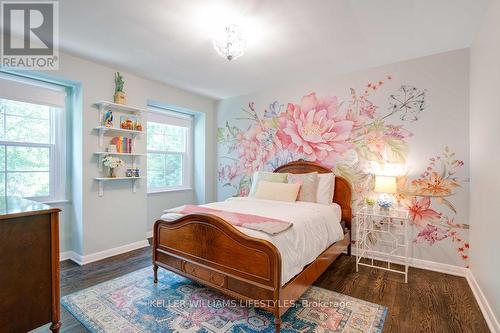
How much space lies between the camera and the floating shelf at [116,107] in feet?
10.1

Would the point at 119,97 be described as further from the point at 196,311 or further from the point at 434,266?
the point at 434,266

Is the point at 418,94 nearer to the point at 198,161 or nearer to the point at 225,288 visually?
the point at 225,288

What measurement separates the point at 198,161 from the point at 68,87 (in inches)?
89.3

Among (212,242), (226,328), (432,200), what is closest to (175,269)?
(212,242)

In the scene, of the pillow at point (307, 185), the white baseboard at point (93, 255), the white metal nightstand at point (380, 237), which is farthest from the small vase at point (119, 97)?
the white metal nightstand at point (380, 237)

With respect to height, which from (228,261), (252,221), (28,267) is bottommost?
(228,261)

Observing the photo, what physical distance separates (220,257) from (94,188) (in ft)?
6.94

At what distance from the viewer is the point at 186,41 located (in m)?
2.50

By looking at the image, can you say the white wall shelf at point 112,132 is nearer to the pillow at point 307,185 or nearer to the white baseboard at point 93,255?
the white baseboard at point 93,255

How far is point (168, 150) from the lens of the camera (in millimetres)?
4375

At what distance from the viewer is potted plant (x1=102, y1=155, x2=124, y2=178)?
10.1 feet

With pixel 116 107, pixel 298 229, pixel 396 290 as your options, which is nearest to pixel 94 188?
pixel 116 107

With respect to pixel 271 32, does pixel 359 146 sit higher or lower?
lower

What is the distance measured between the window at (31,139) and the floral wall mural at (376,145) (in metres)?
2.68
